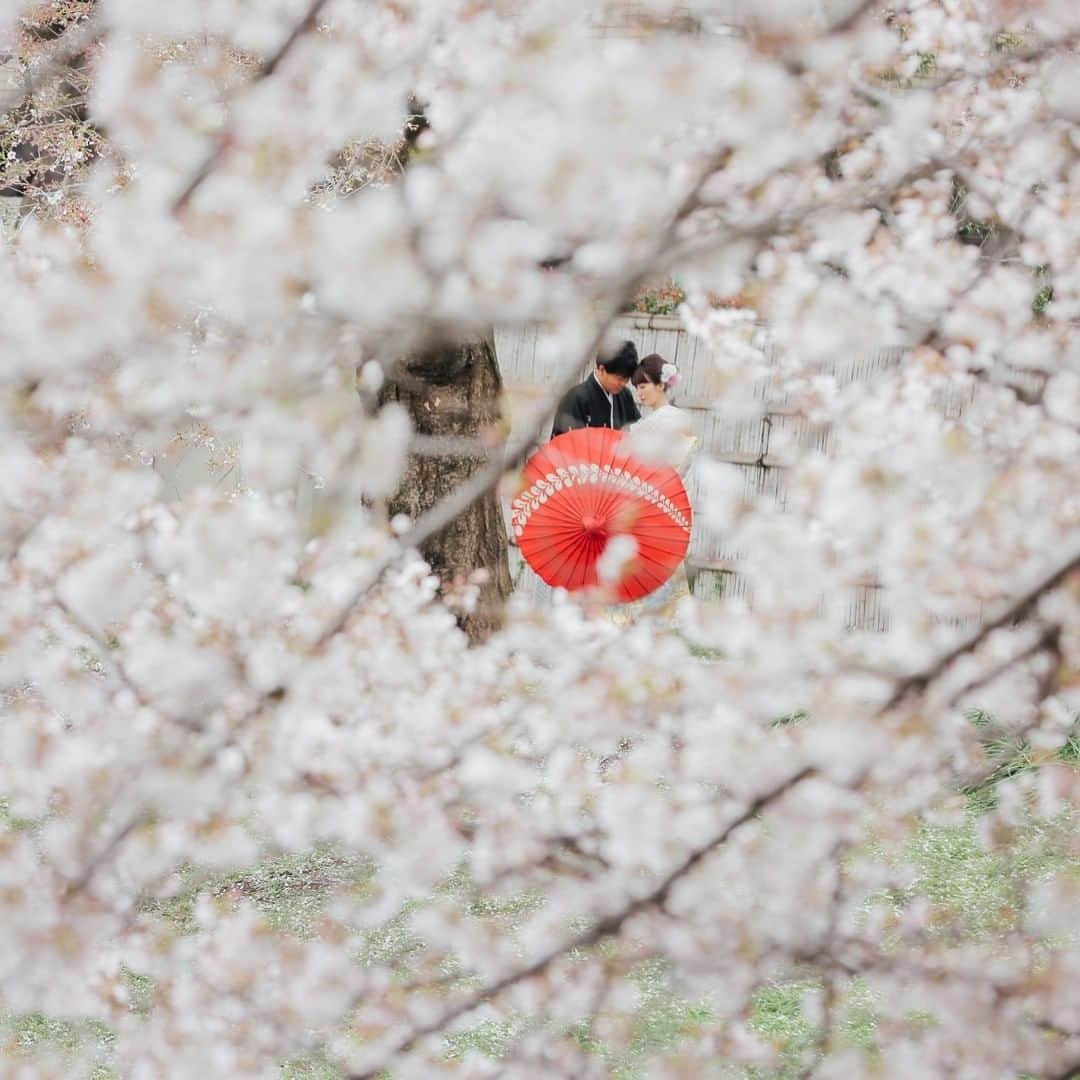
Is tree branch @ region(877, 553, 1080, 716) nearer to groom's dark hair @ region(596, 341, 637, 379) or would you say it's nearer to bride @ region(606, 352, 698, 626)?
bride @ region(606, 352, 698, 626)

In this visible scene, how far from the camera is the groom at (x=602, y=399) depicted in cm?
629

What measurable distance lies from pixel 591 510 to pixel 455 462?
0.66 metres

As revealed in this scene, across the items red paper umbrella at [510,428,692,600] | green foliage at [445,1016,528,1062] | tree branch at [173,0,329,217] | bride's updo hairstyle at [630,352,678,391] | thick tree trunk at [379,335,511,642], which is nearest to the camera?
tree branch at [173,0,329,217]

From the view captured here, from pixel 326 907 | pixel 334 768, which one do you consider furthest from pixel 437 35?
pixel 326 907

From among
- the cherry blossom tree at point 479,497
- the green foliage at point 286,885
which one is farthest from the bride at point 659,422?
the cherry blossom tree at point 479,497

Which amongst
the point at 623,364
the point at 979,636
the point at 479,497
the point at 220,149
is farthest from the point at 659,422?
the point at 979,636

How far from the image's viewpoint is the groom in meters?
6.29

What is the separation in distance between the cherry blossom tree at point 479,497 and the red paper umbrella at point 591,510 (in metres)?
3.15

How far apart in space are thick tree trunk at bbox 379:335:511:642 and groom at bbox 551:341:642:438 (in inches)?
20.3

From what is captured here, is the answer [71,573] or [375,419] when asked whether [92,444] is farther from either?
[375,419]

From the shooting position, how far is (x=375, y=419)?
5.36 ft

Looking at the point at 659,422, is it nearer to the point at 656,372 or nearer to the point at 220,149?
the point at 656,372

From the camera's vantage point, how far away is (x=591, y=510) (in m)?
5.55

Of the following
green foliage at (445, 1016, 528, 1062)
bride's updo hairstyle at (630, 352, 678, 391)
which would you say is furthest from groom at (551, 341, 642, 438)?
green foliage at (445, 1016, 528, 1062)
